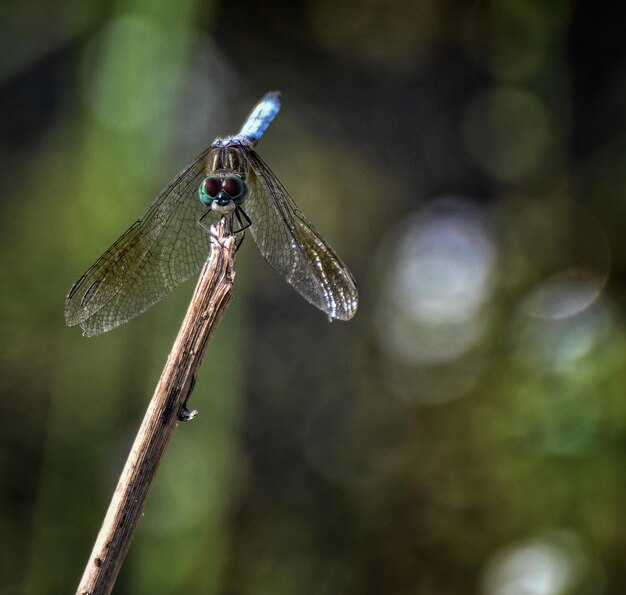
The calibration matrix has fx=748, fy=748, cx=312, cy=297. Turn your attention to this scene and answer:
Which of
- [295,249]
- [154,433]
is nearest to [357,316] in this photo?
[295,249]

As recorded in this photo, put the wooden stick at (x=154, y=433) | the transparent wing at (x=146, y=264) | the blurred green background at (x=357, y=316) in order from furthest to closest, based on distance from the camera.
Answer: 1. the blurred green background at (x=357, y=316)
2. the transparent wing at (x=146, y=264)
3. the wooden stick at (x=154, y=433)

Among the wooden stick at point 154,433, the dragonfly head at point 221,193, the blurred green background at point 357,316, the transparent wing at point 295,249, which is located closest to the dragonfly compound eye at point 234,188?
the dragonfly head at point 221,193

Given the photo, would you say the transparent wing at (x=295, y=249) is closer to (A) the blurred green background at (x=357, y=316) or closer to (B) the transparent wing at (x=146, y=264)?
(B) the transparent wing at (x=146, y=264)

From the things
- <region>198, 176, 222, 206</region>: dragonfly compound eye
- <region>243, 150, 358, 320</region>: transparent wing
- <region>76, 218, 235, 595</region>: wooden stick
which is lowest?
<region>76, 218, 235, 595</region>: wooden stick

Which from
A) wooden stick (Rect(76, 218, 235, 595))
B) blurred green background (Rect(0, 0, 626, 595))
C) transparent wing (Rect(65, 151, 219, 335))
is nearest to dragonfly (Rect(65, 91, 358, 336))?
transparent wing (Rect(65, 151, 219, 335))

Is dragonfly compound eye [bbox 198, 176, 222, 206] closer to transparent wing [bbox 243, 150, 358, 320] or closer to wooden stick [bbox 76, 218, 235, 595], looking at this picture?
transparent wing [bbox 243, 150, 358, 320]

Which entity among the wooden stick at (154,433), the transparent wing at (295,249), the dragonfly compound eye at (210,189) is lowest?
the wooden stick at (154,433)

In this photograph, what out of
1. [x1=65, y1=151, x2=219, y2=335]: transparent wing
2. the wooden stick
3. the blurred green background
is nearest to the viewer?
the wooden stick

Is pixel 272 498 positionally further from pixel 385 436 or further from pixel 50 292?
pixel 50 292
